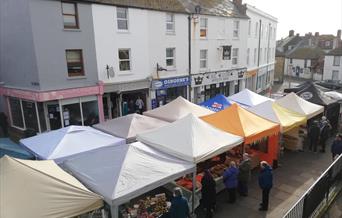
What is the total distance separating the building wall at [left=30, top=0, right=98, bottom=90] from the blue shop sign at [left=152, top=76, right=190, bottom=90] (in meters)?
4.64

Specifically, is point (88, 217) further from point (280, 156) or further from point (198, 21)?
point (198, 21)

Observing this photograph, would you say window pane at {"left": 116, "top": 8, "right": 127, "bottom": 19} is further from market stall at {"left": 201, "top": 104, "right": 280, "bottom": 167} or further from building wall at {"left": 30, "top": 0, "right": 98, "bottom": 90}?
market stall at {"left": 201, "top": 104, "right": 280, "bottom": 167}

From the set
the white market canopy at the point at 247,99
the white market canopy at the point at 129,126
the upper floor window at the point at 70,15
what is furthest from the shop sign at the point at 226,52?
the white market canopy at the point at 129,126

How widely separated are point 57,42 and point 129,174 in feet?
32.5

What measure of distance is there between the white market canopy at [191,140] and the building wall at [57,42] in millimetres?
7188

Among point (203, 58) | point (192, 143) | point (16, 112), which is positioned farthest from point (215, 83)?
point (192, 143)

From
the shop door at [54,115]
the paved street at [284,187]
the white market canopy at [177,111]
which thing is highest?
the white market canopy at [177,111]

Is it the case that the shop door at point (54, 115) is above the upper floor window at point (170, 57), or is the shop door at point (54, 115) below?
below

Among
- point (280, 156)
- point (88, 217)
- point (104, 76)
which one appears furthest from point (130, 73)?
point (88, 217)

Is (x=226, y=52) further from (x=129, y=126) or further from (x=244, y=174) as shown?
(x=244, y=174)

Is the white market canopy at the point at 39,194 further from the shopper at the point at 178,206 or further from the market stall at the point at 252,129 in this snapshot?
the market stall at the point at 252,129

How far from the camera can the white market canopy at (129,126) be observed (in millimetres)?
9320

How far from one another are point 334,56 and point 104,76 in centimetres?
4222

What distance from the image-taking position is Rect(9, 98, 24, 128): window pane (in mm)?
15773
